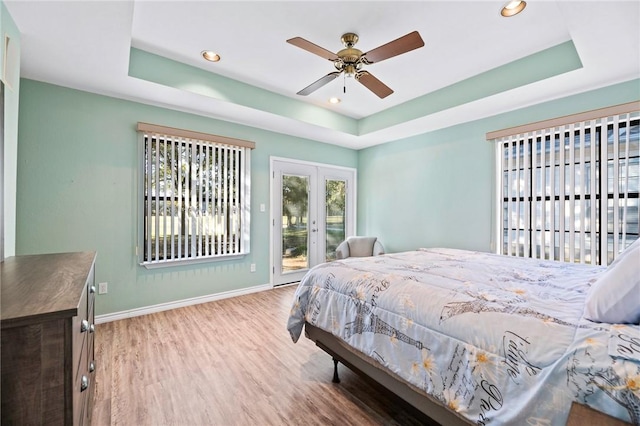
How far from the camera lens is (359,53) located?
7.89 ft

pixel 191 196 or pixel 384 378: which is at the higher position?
pixel 191 196

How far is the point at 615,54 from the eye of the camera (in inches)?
91.8

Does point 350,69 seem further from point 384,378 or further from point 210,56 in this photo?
point 384,378

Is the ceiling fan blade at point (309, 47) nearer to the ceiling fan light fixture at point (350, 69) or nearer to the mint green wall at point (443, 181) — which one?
the ceiling fan light fixture at point (350, 69)

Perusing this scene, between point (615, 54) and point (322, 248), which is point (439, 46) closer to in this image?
point (615, 54)

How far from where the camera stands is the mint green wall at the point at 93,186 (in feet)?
9.10

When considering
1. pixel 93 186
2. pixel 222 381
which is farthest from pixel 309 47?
pixel 93 186

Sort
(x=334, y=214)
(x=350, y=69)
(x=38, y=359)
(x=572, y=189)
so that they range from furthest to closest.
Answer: (x=334, y=214)
(x=572, y=189)
(x=350, y=69)
(x=38, y=359)

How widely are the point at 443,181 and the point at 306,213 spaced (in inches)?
91.4

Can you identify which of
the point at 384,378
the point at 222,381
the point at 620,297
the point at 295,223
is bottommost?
the point at 222,381

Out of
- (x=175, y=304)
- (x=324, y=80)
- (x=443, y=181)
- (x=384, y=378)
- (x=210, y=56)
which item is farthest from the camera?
(x=443, y=181)

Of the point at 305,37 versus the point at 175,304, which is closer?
the point at 305,37

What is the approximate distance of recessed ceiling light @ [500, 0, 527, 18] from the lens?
7.04ft

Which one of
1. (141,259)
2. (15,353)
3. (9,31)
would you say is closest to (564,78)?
(15,353)
